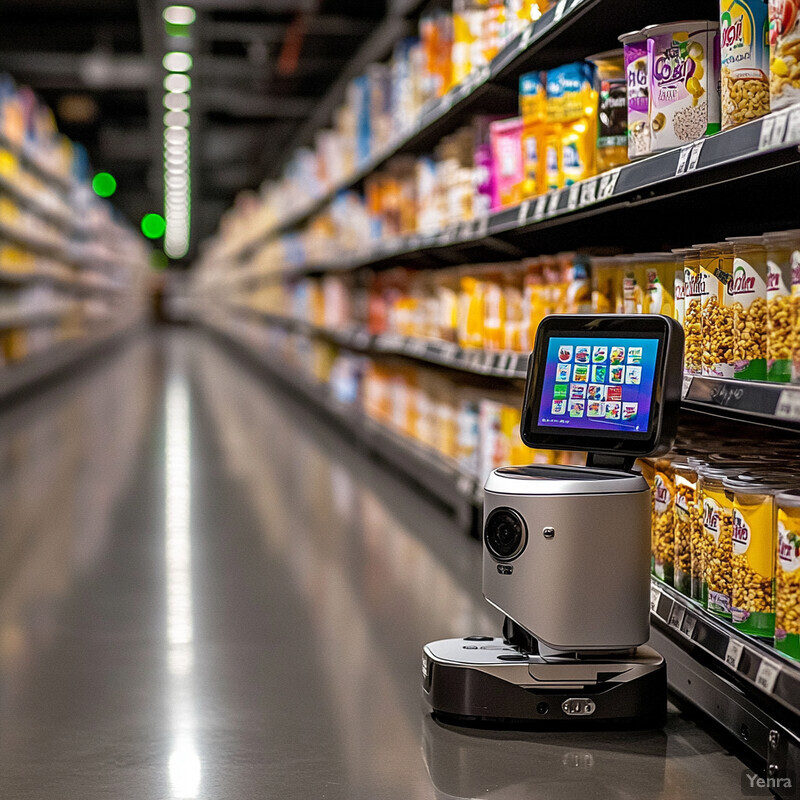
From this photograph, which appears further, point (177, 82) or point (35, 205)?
point (177, 82)

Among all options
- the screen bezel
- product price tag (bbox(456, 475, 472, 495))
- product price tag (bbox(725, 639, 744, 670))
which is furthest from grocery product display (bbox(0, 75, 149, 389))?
product price tag (bbox(725, 639, 744, 670))

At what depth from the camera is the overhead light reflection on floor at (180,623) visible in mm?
2148

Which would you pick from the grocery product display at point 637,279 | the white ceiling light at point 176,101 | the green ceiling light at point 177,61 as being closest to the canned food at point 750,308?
the grocery product display at point 637,279

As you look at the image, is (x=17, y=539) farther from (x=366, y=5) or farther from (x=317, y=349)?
(x=366, y=5)

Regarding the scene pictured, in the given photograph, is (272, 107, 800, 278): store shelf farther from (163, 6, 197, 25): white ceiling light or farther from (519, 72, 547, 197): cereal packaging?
(163, 6, 197, 25): white ceiling light

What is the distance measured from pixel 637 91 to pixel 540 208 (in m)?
0.68

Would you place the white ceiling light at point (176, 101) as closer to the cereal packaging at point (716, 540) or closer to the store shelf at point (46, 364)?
the store shelf at point (46, 364)

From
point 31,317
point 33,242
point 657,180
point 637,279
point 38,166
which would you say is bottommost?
point 31,317

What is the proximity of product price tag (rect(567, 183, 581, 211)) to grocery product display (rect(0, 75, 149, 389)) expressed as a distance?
274 inches

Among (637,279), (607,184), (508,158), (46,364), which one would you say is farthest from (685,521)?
(46,364)

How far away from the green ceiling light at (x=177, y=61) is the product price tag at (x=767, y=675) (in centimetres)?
1030

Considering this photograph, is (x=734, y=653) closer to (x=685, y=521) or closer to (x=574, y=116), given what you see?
(x=685, y=521)

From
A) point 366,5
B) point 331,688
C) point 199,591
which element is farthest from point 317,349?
point 331,688

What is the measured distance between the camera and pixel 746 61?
1.97m
